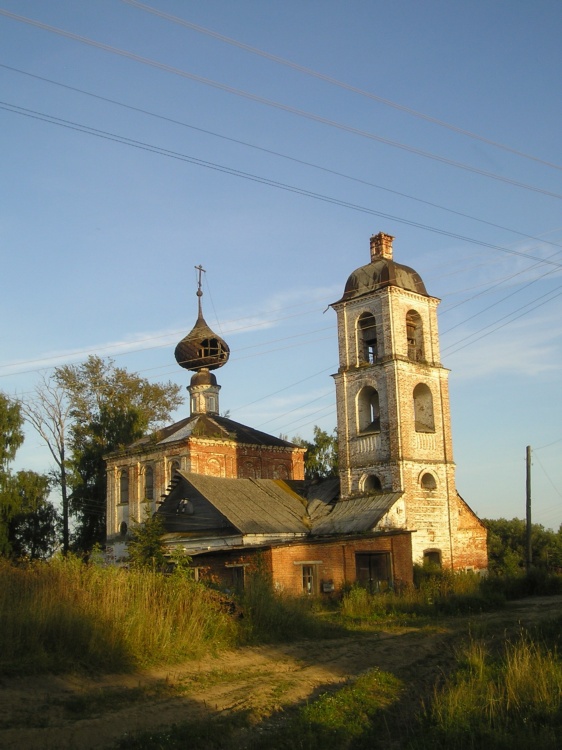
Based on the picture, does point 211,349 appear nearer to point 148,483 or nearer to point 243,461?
point 243,461

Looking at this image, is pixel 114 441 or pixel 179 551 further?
pixel 114 441

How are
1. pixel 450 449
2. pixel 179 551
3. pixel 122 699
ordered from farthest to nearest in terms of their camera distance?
pixel 450 449 < pixel 179 551 < pixel 122 699

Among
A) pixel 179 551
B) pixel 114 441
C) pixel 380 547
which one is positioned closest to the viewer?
pixel 179 551

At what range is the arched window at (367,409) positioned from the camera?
31.6 meters

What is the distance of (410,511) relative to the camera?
2883cm

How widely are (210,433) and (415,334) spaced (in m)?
11.5

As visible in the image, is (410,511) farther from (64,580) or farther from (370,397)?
(64,580)

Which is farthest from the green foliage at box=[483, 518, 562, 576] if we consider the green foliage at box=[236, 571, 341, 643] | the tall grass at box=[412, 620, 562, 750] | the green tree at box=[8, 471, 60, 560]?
the tall grass at box=[412, 620, 562, 750]

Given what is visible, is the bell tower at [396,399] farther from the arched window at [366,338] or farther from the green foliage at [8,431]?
the green foliage at [8,431]

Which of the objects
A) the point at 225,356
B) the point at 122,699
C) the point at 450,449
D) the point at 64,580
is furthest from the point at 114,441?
the point at 122,699

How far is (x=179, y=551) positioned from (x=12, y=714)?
325 inches

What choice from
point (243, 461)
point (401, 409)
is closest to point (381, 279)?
point (401, 409)

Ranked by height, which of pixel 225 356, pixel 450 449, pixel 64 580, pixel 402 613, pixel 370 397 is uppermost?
pixel 225 356

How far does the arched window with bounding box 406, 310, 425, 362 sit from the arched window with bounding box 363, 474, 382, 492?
16.6 ft
